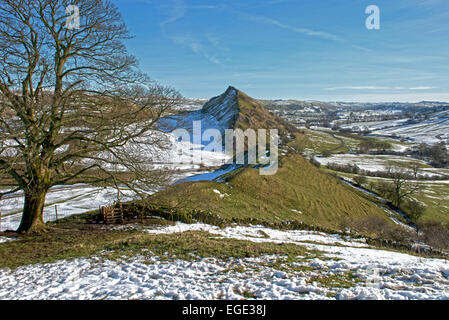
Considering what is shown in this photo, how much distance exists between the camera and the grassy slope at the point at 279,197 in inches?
897

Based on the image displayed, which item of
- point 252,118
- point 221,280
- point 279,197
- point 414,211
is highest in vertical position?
point 252,118

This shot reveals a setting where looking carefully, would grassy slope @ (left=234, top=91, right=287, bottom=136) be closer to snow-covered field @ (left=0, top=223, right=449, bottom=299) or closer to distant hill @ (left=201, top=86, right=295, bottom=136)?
distant hill @ (left=201, top=86, right=295, bottom=136)

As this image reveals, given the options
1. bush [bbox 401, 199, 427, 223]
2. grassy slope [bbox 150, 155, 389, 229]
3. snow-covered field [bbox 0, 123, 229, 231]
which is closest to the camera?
snow-covered field [bbox 0, 123, 229, 231]

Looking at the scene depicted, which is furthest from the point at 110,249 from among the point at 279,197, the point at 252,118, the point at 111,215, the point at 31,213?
the point at 252,118

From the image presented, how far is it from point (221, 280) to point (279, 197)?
23355 mm

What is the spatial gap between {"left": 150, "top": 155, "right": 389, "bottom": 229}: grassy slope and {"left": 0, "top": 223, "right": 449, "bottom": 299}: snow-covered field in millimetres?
11142

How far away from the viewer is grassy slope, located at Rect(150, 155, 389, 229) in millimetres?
22788

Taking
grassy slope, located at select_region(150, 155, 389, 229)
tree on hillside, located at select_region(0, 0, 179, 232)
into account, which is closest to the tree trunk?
tree on hillside, located at select_region(0, 0, 179, 232)

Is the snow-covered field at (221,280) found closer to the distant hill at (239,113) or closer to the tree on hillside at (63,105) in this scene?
the tree on hillside at (63,105)

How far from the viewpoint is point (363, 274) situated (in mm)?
7004

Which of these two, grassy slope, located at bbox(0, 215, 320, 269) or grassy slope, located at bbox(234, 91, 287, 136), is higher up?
grassy slope, located at bbox(234, 91, 287, 136)

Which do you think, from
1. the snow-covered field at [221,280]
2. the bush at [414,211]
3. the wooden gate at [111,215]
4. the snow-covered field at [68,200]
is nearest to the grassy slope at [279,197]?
the snow-covered field at [68,200]

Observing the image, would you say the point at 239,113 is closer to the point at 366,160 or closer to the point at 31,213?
the point at 366,160

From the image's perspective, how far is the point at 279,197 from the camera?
29141mm
